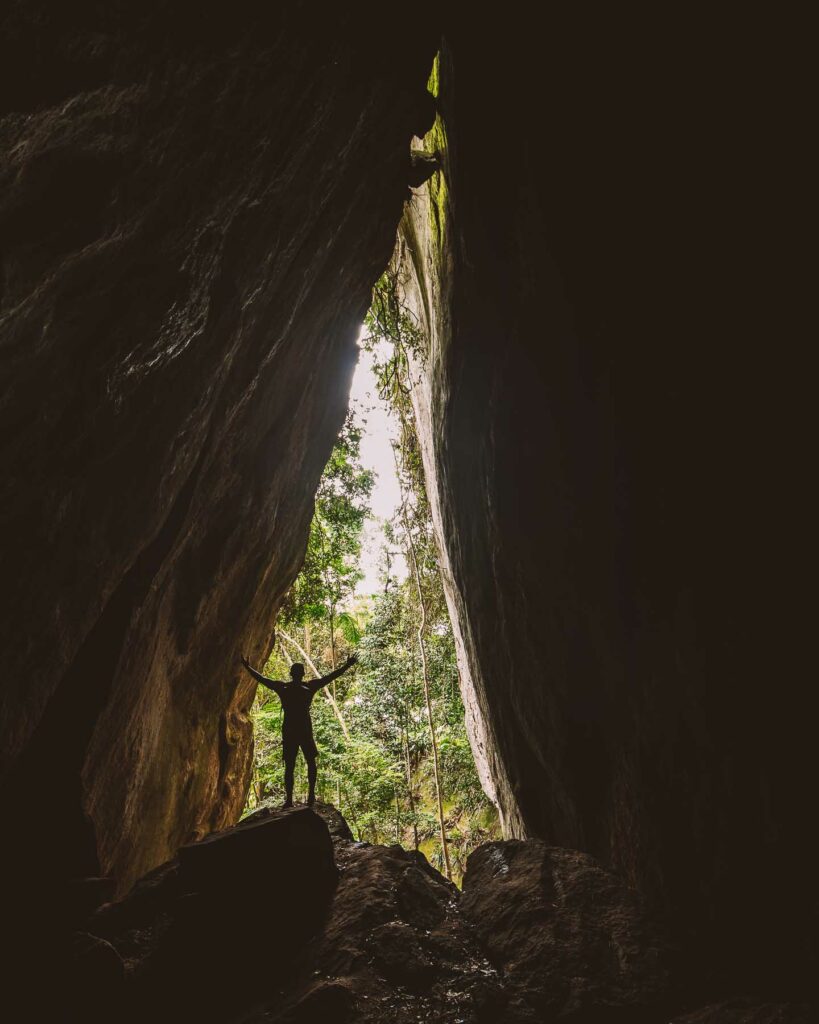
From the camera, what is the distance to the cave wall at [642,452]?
436 cm

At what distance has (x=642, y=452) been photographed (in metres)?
5.46

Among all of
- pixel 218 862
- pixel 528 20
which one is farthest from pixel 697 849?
pixel 528 20

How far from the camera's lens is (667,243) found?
5098 millimetres

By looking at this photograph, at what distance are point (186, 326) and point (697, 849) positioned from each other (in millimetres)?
5834

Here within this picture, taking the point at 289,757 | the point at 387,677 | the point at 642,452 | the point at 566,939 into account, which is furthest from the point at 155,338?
the point at 387,677

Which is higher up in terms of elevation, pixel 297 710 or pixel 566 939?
pixel 297 710

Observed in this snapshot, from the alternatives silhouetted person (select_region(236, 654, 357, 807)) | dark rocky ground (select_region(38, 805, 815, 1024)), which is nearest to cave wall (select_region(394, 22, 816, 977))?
dark rocky ground (select_region(38, 805, 815, 1024))

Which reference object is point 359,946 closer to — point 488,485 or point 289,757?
point 289,757

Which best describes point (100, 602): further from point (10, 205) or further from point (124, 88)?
point (124, 88)

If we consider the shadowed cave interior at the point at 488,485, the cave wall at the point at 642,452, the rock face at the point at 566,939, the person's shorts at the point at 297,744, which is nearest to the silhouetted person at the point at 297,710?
the person's shorts at the point at 297,744

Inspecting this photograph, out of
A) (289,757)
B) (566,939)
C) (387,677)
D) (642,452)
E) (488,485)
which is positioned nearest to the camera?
(566,939)

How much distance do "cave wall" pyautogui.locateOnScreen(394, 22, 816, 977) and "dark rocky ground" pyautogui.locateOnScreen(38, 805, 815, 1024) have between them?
2.37ft

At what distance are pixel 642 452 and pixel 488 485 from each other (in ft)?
9.58

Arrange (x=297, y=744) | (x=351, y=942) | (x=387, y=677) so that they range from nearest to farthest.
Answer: (x=351, y=942) → (x=297, y=744) → (x=387, y=677)
